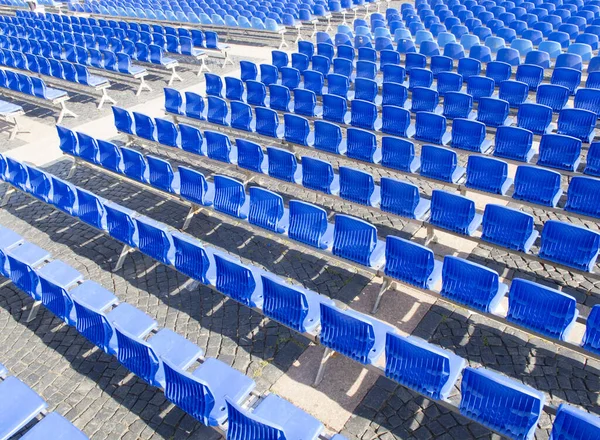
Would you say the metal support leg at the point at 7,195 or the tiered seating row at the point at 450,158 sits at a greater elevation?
the tiered seating row at the point at 450,158

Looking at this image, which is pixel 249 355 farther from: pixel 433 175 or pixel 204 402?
pixel 433 175

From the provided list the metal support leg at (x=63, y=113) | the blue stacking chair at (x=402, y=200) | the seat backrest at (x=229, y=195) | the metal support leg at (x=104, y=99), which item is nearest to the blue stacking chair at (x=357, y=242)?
the blue stacking chair at (x=402, y=200)

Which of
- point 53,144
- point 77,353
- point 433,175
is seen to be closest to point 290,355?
point 77,353

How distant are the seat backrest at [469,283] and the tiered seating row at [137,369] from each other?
225 cm

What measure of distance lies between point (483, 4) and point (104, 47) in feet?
42.2

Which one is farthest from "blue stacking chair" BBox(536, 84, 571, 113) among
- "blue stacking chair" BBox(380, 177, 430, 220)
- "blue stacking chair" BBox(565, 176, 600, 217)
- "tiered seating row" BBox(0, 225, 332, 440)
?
"tiered seating row" BBox(0, 225, 332, 440)

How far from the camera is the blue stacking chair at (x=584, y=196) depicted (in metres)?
6.43

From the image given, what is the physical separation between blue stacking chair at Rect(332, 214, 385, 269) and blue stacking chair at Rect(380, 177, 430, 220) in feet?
2.72

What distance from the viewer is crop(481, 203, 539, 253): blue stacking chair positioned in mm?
5949

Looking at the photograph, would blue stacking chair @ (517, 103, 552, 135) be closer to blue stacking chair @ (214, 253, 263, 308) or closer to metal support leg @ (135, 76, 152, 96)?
blue stacking chair @ (214, 253, 263, 308)

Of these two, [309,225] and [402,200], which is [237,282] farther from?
[402,200]

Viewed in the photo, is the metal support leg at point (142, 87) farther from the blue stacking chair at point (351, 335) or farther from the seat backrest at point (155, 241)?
the blue stacking chair at point (351, 335)

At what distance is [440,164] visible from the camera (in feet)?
25.0

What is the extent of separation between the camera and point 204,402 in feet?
14.1
